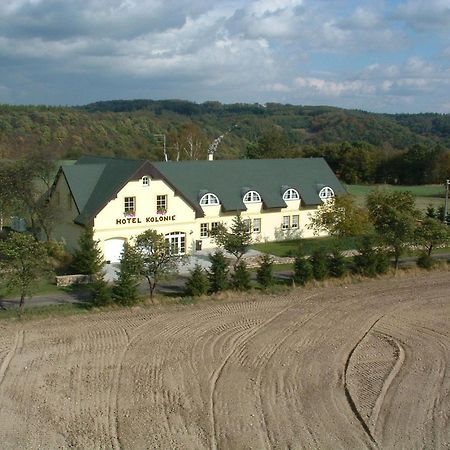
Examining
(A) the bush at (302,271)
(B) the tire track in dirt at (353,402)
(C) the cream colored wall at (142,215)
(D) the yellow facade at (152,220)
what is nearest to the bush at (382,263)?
(A) the bush at (302,271)

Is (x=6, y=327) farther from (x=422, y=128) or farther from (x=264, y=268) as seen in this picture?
(x=422, y=128)

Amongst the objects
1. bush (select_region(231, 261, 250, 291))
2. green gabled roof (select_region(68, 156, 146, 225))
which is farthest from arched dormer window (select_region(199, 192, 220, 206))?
bush (select_region(231, 261, 250, 291))

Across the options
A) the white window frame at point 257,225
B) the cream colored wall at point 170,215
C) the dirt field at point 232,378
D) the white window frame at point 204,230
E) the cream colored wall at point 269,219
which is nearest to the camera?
the dirt field at point 232,378

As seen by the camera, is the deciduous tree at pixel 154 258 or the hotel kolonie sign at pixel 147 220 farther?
the hotel kolonie sign at pixel 147 220

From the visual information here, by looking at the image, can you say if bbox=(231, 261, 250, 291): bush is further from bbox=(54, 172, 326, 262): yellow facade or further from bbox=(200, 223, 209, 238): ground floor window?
bbox=(200, 223, 209, 238): ground floor window

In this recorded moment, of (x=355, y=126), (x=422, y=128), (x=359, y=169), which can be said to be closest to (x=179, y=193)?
(x=359, y=169)

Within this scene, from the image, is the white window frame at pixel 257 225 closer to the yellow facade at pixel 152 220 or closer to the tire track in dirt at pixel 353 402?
the yellow facade at pixel 152 220

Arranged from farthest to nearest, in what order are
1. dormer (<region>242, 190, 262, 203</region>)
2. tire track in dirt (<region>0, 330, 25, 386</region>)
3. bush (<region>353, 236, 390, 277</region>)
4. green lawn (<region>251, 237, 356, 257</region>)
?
dormer (<region>242, 190, 262, 203</region>) < green lawn (<region>251, 237, 356, 257</region>) < bush (<region>353, 236, 390, 277</region>) < tire track in dirt (<region>0, 330, 25, 386</region>)

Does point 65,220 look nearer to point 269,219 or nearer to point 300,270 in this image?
point 269,219
